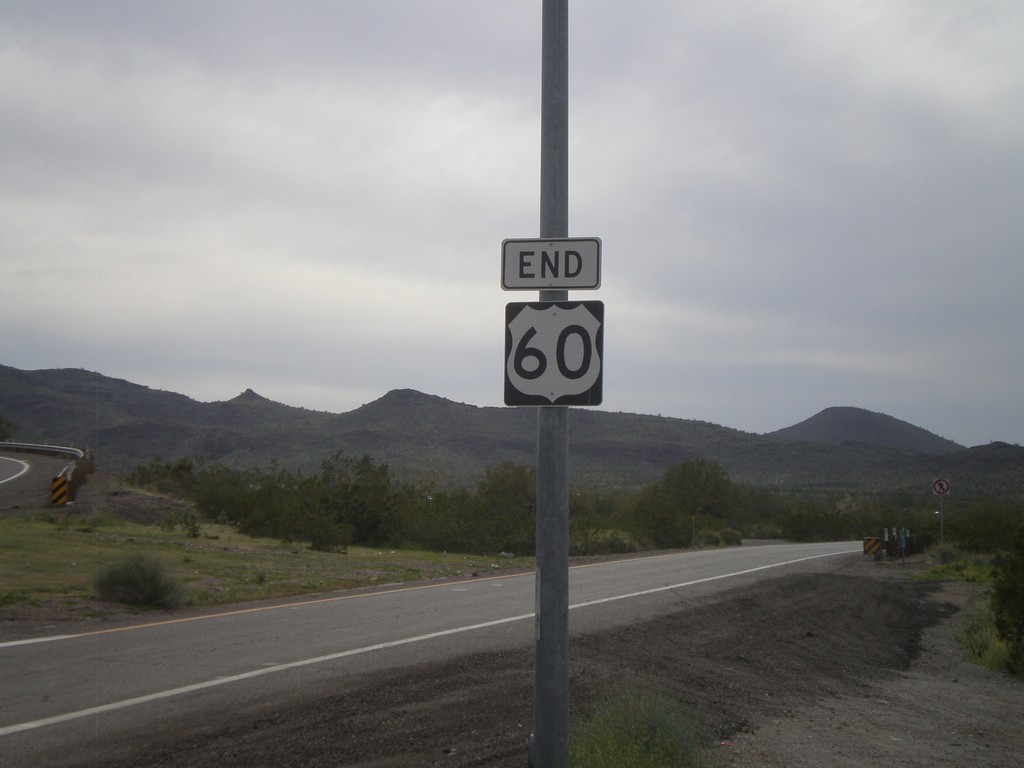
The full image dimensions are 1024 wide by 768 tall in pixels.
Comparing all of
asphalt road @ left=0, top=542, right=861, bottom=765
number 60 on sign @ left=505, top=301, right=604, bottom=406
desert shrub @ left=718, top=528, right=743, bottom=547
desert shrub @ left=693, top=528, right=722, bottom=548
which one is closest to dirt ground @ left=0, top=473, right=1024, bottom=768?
asphalt road @ left=0, top=542, right=861, bottom=765

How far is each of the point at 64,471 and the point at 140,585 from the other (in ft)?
58.4

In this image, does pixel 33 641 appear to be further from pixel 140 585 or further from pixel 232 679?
pixel 140 585

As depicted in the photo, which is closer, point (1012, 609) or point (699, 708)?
point (699, 708)

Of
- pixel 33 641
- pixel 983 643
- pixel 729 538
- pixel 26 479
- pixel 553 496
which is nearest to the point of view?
pixel 553 496

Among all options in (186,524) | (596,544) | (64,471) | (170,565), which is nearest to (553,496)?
(170,565)

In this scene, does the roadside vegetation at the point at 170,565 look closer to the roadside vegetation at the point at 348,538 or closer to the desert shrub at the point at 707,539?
the roadside vegetation at the point at 348,538

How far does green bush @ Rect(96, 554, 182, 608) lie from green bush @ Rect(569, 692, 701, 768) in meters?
9.57

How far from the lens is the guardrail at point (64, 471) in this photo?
29.8m

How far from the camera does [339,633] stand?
39.5 feet

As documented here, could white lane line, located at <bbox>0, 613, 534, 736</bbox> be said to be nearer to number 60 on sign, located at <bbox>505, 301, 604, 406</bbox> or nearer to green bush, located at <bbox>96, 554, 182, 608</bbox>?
number 60 on sign, located at <bbox>505, 301, 604, 406</bbox>

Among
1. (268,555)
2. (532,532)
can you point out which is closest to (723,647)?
(268,555)

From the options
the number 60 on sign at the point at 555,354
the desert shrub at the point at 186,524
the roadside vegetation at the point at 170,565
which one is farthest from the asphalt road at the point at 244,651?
the desert shrub at the point at 186,524

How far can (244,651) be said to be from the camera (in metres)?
10.6

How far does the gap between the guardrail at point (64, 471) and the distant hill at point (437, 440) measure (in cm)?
2909
